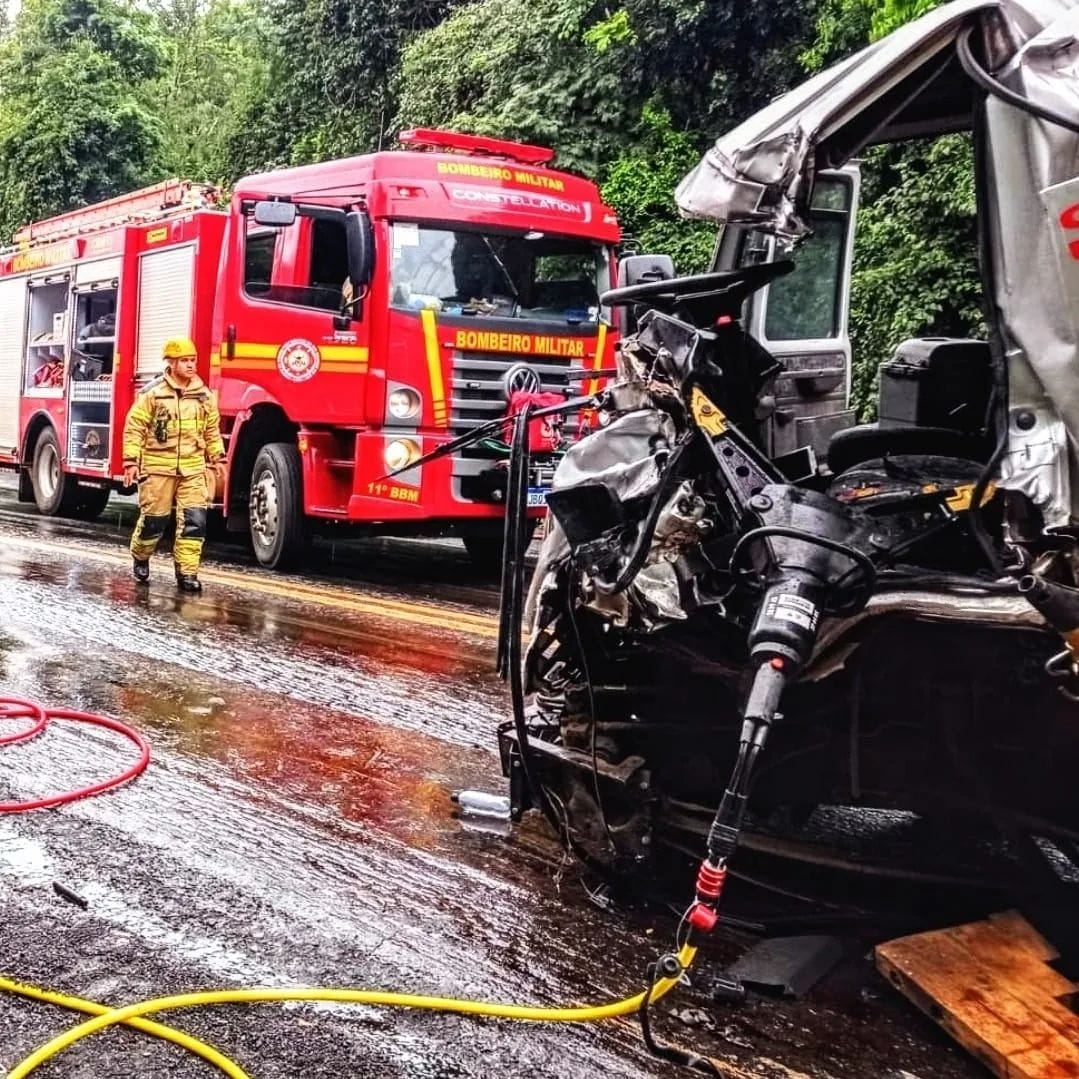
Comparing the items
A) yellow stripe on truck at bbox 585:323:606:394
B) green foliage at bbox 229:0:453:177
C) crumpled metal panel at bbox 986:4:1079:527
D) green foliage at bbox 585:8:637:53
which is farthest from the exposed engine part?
green foliage at bbox 229:0:453:177

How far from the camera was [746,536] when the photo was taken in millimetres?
3170

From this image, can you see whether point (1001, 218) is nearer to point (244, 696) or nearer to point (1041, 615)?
point (1041, 615)

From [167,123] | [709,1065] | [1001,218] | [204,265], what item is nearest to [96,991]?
[709,1065]

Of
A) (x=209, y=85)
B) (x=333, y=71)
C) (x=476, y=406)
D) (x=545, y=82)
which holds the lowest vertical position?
(x=476, y=406)

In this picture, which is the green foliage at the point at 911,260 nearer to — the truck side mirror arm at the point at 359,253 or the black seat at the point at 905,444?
the truck side mirror arm at the point at 359,253

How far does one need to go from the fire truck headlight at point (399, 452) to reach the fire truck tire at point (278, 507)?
1131mm

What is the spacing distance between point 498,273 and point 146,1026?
8172mm

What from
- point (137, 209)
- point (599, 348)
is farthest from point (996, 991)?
point (137, 209)

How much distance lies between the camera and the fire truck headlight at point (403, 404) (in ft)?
33.0

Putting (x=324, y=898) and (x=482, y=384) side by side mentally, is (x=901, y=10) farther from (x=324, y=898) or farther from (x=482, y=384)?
(x=324, y=898)

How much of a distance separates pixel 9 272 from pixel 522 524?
48.4 feet

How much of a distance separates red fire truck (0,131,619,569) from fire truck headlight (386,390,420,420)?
1 centimetres

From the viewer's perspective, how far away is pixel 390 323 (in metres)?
10.0

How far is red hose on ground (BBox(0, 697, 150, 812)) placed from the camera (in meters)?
4.66
